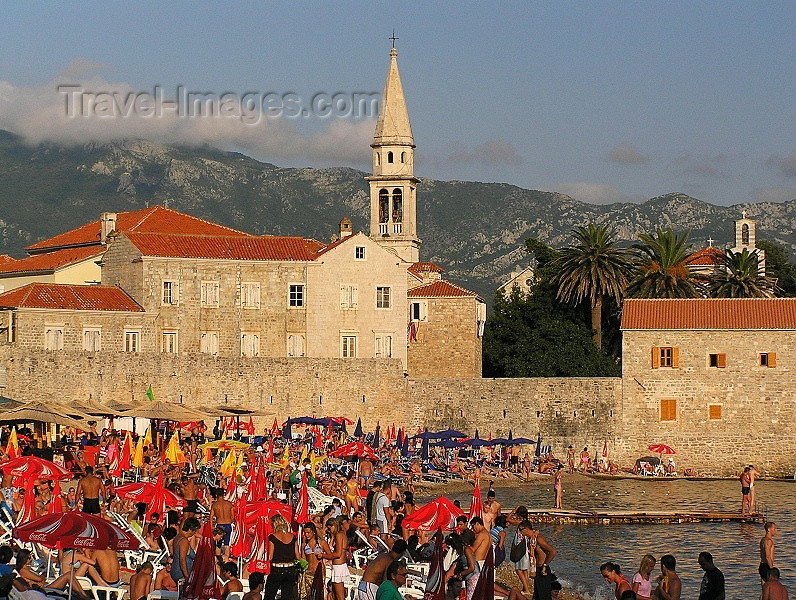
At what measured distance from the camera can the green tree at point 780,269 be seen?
278 feet

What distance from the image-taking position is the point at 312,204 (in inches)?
6422

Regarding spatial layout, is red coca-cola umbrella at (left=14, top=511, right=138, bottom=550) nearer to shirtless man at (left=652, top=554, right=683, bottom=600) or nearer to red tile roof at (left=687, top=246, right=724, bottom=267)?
shirtless man at (left=652, top=554, right=683, bottom=600)

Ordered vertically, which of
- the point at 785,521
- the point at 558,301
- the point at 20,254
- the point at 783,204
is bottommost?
the point at 785,521

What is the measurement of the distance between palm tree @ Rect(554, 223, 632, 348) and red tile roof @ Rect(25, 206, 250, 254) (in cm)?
1467

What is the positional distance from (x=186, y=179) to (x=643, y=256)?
105 m

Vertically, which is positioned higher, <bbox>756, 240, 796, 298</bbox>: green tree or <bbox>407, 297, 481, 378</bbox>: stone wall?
<bbox>756, 240, 796, 298</bbox>: green tree

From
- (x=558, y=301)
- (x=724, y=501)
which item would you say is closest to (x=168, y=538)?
(x=724, y=501)

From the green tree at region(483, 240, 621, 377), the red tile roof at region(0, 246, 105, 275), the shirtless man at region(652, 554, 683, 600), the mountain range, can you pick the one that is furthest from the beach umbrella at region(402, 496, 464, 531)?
the mountain range

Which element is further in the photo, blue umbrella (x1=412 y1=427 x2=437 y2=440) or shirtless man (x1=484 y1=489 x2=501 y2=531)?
blue umbrella (x1=412 y1=427 x2=437 y2=440)

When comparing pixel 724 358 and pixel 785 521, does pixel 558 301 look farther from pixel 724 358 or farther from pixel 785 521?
pixel 785 521

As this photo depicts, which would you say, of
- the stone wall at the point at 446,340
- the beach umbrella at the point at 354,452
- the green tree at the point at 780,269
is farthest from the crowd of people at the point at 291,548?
the green tree at the point at 780,269

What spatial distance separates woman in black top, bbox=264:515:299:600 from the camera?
62.3ft

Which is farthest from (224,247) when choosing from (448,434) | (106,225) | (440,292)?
(448,434)

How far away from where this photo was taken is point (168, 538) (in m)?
21.8
